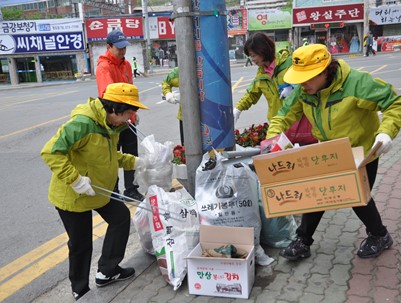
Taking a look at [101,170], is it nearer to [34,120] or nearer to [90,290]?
[90,290]

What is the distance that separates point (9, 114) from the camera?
1322 cm

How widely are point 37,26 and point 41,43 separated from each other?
1250mm

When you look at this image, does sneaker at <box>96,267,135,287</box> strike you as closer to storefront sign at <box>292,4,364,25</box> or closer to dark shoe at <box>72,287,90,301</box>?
dark shoe at <box>72,287,90,301</box>

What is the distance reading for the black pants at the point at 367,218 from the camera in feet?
9.62

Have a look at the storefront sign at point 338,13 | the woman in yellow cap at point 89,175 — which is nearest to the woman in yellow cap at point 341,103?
the woman in yellow cap at point 89,175

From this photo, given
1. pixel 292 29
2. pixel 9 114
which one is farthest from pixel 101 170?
pixel 292 29

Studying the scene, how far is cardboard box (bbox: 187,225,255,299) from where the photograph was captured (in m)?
2.69

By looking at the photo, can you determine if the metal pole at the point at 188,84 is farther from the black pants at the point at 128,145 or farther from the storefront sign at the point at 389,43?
the storefront sign at the point at 389,43

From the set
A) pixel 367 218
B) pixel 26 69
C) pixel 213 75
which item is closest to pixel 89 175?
pixel 213 75

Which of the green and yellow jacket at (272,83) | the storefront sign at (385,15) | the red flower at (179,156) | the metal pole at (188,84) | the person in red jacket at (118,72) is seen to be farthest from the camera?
the storefront sign at (385,15)

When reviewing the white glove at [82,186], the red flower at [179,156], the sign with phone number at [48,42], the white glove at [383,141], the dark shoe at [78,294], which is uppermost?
the sign with phone number at [48,42]

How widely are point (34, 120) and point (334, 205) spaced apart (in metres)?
10.6

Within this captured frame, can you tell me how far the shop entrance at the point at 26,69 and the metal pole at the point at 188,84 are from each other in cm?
3311

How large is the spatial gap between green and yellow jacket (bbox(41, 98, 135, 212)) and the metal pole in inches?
26.6
